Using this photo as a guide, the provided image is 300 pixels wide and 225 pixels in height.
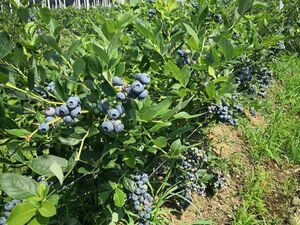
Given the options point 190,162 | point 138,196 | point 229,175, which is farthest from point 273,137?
point 138,196

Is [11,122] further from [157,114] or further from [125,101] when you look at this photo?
[157,114]

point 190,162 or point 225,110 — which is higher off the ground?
point 225,110

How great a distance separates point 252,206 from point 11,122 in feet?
5.91

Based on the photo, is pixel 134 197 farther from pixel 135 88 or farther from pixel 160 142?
pixel 135 88

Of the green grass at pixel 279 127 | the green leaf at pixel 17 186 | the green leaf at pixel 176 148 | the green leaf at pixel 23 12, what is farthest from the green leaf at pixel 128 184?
the green grass at pixel 279 127

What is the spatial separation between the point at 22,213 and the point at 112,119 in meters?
0.37

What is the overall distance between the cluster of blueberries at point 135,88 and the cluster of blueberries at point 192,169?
42.0 inches

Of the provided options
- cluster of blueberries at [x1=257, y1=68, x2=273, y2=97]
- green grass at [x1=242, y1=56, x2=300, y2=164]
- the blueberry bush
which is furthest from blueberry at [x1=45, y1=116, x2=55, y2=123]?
cluster of blueberries at [x1=257, y1=68, x2=273, y2=97]

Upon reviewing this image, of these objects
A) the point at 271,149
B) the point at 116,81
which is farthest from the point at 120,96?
the point at 271,149

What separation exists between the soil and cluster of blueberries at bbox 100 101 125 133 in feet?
3.58

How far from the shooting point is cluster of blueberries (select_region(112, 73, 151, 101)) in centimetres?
117

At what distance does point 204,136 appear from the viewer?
8.79ft

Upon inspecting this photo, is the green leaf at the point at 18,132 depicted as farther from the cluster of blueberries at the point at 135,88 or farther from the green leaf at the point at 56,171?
the cluster of blueberries at the point at 135,88

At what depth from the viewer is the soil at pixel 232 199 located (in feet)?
8.12
